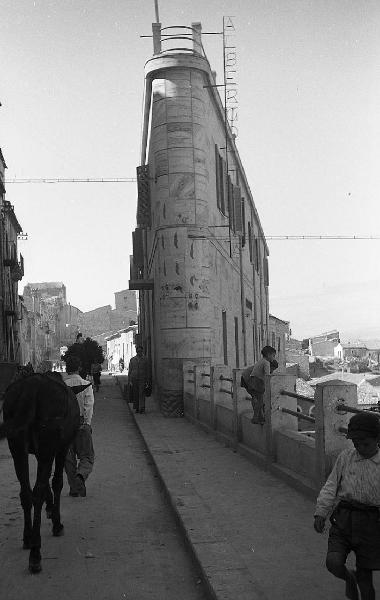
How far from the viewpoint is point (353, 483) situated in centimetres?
377

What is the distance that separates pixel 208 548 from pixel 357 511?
73.4 inches

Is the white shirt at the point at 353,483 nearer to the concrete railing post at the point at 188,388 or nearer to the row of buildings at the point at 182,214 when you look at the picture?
the concrete railing post at the point at 188,388

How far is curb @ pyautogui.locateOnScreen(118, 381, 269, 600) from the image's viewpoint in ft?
14.1

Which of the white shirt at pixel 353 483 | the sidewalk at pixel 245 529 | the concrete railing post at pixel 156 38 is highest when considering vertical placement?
the concrete railing post at pixel 156 38

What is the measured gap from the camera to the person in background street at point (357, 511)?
3621 mm

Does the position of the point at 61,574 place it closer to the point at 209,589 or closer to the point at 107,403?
the point at 209,589

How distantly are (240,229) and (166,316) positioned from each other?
28.7ft

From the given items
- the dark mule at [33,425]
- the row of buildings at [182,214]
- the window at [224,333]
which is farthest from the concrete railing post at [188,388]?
the dark mule at [33,425]

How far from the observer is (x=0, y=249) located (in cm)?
3512

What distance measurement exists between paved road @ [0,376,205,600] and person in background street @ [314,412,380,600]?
128 cm

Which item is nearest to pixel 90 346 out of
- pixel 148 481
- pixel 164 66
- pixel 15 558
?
pixel 164 66

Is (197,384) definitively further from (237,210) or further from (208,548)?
(237,210)

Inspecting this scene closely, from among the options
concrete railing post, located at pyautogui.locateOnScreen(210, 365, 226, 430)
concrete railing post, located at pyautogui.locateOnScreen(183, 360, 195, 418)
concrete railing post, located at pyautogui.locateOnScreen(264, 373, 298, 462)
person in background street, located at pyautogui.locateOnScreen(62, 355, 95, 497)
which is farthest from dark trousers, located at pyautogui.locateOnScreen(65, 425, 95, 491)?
concrete railing post, located at pyautogui.locateOnScreen(183, 360, 195, 418)

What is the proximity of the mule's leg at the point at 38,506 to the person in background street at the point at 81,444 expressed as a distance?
76.6 inches
